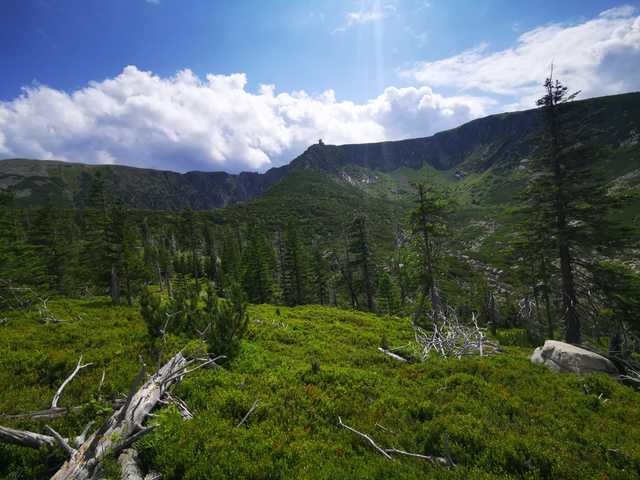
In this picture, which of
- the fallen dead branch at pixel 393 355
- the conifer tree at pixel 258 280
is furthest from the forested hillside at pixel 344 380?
the conifer tree at pixel 258 280

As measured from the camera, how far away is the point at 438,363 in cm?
1149

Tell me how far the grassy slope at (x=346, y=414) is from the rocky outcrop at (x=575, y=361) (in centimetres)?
99

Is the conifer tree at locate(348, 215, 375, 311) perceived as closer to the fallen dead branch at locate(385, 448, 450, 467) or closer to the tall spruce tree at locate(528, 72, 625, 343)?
the tall spruce tree at locate(528, 72, 625, 343)

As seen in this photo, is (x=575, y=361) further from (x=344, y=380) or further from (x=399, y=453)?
(x=399, y=453)

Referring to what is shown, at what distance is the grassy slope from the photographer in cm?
543

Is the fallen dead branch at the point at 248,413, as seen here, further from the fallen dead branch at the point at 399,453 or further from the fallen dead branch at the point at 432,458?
the fallen dead branch at the point at 432,458

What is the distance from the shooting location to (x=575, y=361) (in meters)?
10.8

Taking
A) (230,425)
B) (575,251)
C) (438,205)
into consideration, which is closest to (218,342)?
(230,425)

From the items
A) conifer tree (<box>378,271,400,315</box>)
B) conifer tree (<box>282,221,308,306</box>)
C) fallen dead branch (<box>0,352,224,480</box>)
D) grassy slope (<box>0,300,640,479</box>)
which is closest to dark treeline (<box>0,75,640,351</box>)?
grassy slope (<box>0,300,640,479</box>)

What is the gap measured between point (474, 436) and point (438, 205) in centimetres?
1609

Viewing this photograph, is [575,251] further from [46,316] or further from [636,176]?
[636,176]

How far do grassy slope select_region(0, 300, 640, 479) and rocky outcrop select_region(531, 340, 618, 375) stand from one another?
986 mm

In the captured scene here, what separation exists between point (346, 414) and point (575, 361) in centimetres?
945

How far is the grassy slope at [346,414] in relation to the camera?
17.8ft
